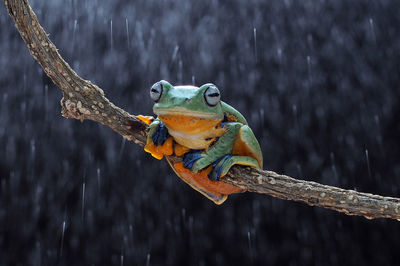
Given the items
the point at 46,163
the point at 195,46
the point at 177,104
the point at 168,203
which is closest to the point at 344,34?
the point at 195,46

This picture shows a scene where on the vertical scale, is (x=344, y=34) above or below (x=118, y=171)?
above

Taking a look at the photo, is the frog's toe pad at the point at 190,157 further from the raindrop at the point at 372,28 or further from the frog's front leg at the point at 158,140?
the raindrop at the point at 372,28

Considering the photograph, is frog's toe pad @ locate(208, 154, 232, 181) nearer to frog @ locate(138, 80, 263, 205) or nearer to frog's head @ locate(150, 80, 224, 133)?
frog @ locate(138, 80, 263, 205)

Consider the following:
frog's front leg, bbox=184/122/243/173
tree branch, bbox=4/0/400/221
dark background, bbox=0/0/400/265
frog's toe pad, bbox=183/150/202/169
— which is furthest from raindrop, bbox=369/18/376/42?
frog's toe pad, bbox=183/150/202/169

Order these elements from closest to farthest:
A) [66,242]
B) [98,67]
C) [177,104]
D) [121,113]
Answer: [177,104] < [121,113] < [66,242] < [98,67]

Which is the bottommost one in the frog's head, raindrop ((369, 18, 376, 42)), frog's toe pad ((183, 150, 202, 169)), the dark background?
the dark background

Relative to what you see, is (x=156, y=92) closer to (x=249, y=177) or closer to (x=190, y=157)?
(x=190, y=157)

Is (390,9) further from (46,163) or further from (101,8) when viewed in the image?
(46,163)
